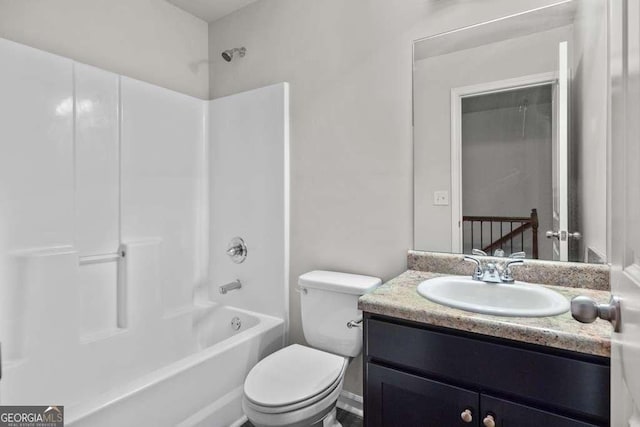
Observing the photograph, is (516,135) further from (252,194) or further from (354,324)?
(252,194)

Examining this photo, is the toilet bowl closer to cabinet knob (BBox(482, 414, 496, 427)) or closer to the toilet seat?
the toilet seat

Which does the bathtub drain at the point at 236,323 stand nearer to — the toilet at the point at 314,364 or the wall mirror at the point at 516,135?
the toilet at the point at 314,364

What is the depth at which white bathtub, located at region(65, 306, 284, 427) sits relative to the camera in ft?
3.91

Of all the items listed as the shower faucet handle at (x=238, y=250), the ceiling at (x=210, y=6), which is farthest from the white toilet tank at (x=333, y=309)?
the ceiling at (x=210, y=6)

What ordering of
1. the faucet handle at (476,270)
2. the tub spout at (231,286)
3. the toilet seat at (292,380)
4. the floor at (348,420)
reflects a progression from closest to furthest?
1. the toilet seat at (292,380)
2. the faucet handle at (476,270)
3. the floor at (348,420)
4. the tub spout at (231,286)

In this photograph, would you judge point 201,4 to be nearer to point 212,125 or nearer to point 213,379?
point 212,125

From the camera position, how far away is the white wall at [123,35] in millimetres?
1654

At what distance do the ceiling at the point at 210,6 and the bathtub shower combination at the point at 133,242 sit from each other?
0.63 m

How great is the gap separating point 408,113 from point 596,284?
1.09 meters

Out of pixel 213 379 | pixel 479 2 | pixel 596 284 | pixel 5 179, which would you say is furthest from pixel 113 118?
pixel 596 284

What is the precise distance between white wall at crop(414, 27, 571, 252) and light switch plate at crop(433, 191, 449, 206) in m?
0.02

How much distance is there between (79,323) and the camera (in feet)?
5.61

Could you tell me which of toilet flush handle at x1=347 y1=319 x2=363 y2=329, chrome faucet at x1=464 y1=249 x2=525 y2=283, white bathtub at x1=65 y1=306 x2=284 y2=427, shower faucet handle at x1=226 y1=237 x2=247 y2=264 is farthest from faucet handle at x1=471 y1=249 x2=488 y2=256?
shower faucet handle at x1=226 y1=237 x2=247 y2=264

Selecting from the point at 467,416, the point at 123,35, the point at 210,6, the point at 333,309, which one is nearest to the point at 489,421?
the point at 467,416
